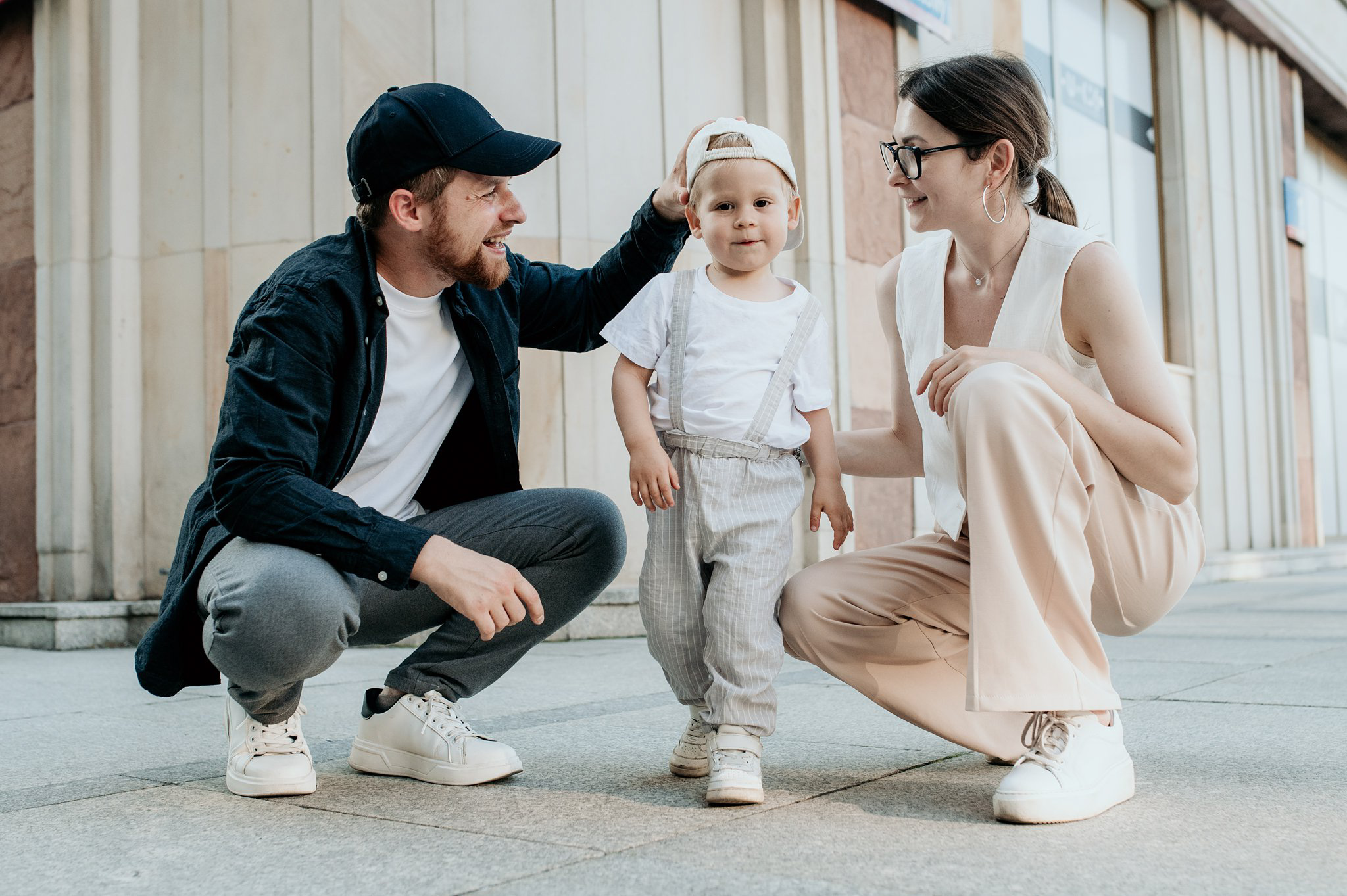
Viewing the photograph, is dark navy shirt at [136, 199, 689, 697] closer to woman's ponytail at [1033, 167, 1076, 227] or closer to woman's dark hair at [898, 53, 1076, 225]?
woman's dark hair at [898, 53, 1076, 225]

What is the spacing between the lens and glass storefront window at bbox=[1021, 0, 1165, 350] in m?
9.68

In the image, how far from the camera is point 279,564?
2.14 meters

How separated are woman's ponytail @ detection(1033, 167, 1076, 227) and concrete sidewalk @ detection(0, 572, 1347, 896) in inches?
45.4

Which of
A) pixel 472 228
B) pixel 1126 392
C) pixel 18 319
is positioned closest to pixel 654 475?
pixel 472 228

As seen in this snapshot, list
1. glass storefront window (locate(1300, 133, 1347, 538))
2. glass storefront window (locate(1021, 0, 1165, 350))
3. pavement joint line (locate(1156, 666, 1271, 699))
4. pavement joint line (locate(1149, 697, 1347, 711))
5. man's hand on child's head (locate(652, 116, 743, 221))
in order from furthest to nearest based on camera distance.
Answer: glass storefront window (locate(1300, 133, 1347, 538)) < glass storefront window (locate(1021, 0, 1165, 350)) < pavement joint line (locate(1156, 666, 1271, 699)) < pavement joint line (locate(1149, 697, 1347, 711)) < man's hand on child's head (locate(652, 116, 743, 221))

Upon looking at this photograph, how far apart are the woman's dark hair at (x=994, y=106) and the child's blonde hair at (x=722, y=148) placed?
0.31 meters

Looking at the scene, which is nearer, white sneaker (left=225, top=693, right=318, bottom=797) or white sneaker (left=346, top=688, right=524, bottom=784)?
white sneaker (left=225, top=693, right=318, bottom=797)

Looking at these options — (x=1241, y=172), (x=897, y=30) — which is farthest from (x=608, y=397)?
(x=1241, y=172)

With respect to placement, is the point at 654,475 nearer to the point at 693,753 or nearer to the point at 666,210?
the point at 693,753

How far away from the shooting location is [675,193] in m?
2.67

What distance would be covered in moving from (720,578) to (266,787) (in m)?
0.95

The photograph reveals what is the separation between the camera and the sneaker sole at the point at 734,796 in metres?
2.09

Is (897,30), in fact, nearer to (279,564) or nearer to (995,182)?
(995,182)

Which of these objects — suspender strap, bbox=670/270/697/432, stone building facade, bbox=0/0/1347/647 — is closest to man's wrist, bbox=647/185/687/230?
suspender strap, bbox=670/270/697/432
